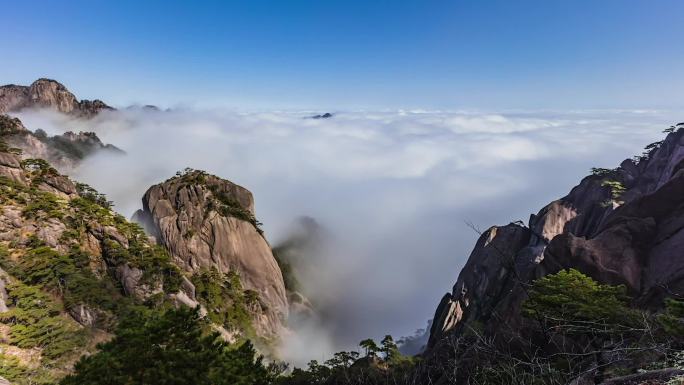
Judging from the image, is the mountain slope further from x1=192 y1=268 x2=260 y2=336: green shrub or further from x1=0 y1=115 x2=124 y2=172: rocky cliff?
x1=0 y1=115 x2=124 y2=172: rocky cliff

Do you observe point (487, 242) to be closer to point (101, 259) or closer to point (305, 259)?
Result: point (101, 259)

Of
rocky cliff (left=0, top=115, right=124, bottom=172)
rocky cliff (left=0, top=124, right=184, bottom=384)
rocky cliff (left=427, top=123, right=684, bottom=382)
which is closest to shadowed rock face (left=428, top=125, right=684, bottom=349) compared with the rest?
rocky cliff (left=427, top=123, right=684, bottom=382)

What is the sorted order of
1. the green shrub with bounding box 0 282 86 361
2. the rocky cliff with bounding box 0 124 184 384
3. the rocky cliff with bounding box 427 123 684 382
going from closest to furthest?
1. the rocky cliff with bounding box 427 123 684 382
2. the green shrub with bounding box 0 282 86 361
3. the rocky cliff with bounding box 0 124 184 384

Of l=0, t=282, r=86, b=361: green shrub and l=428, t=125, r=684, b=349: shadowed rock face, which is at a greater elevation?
l=428, t=125, r=684, b=349: shadowed rock face

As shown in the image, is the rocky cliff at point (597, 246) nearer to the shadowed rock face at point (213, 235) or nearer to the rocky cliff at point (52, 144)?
the shadowed rock face at point (213, 235)

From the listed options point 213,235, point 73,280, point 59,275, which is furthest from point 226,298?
point 59,275

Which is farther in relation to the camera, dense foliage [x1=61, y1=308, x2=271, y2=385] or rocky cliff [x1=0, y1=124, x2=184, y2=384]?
rocky cliff [x1=0, y1=124, x2=184, y2=384]

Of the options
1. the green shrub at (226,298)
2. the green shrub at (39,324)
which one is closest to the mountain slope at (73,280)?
the green shrub at (39,324)

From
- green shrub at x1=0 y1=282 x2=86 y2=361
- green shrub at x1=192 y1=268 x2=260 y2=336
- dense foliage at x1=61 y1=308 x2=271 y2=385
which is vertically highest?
dense foliage at x1=61 y1=308 x2=271 y2=385
